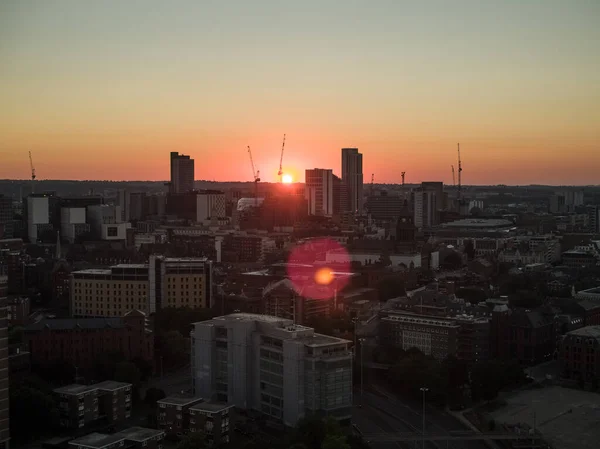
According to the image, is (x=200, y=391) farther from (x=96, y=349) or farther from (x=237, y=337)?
(x=96, y=349)

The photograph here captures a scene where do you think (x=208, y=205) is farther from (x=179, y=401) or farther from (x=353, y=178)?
(x=179, y=401)

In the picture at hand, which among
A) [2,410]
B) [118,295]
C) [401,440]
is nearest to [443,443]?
[401,440]

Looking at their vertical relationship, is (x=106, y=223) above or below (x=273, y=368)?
above

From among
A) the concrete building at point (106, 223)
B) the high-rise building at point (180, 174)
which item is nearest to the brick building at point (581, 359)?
the concrete building at point (106, 223)

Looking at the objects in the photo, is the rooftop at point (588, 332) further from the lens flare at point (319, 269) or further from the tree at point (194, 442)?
the tree at point (194, 442)

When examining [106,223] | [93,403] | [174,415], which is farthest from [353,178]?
[174,415]
